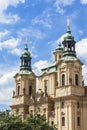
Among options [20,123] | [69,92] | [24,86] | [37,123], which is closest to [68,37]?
[69,92]

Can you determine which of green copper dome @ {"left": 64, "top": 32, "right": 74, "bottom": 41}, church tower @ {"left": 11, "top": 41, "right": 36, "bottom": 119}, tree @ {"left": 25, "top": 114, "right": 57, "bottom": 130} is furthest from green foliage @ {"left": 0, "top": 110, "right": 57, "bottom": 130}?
church tower @ {"left": 11, "top": 41, "right": 36, "bottom": 119}

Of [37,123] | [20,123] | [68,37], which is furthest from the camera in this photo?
[68,37]

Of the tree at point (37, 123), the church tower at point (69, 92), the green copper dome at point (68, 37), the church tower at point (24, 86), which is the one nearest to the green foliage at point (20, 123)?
the tree at point (37, 123)

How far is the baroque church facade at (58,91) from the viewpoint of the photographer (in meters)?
85.3

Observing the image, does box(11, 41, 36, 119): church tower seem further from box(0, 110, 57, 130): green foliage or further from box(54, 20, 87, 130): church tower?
box(0, 110, 57, 130): green foliage

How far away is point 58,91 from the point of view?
290 ft

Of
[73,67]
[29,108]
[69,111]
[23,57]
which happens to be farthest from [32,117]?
[23,57]

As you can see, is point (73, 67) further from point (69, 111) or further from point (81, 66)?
point (69, 111)

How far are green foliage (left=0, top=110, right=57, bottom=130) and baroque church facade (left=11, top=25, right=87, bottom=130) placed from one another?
1063cm

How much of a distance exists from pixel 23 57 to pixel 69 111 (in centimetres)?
2486

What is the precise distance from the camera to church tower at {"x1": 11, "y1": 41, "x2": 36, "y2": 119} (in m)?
99.9

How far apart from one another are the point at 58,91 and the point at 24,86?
51.1 feet

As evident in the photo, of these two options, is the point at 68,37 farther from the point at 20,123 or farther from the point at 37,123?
the point at 20,123

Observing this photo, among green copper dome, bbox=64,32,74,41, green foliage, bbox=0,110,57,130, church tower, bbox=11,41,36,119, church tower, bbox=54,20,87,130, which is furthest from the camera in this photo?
church tower, bbox=11,41,36,119
